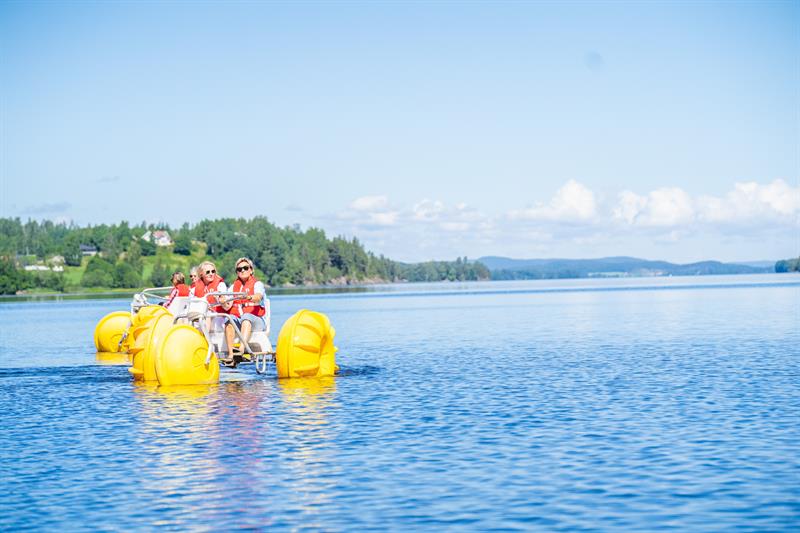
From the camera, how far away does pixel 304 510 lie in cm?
1334

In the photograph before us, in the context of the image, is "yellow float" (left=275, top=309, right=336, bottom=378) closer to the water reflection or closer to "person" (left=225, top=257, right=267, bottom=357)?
"person" (left=225, top=257, right=267, bottom=357)

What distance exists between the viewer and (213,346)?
28.1 meters

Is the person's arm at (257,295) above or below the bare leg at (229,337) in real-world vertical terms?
above

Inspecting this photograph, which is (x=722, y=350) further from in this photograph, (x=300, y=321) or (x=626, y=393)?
(x=300, y=321)

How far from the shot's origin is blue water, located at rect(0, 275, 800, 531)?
13109mm

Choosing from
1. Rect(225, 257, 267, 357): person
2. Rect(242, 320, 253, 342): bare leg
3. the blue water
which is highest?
Rect(225, 257, 267, 357): person

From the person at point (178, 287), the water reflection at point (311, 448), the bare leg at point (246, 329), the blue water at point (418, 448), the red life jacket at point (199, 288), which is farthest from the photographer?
the person at point (178, 287)

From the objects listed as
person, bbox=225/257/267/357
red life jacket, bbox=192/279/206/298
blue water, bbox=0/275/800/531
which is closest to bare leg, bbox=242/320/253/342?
person, bbox=225/257/267/357

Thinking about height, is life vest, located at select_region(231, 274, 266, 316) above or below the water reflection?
above

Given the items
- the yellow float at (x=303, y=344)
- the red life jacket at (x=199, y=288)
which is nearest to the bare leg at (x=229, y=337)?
the yellow float at (x=303, y=344)

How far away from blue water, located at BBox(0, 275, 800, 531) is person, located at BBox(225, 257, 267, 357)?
165 centimetres

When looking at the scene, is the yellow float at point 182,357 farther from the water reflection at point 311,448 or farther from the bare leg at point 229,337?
the water reflection at point 311,448

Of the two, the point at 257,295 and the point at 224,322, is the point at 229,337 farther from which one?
the point at 257,295

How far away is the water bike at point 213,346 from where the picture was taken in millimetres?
26734
